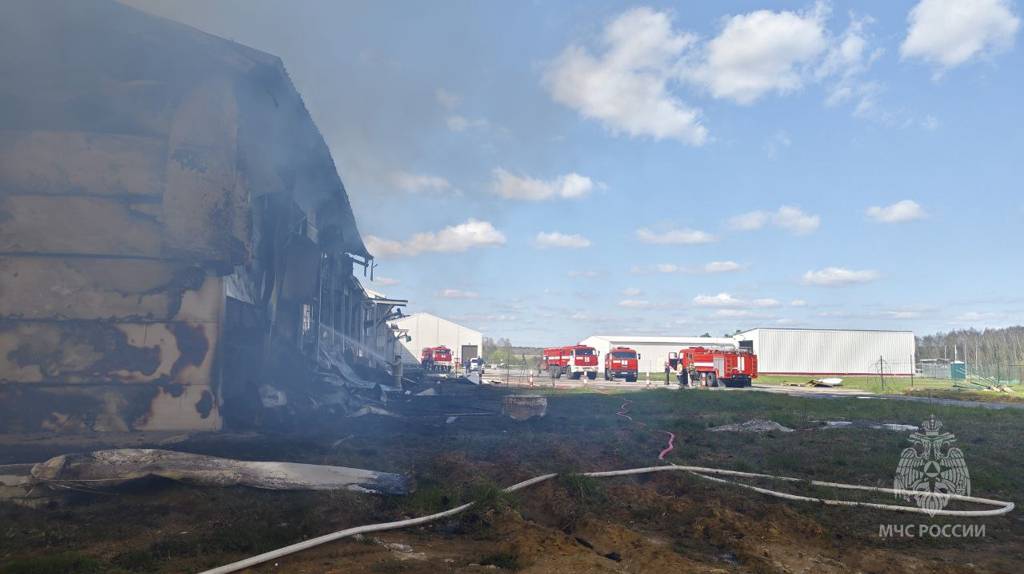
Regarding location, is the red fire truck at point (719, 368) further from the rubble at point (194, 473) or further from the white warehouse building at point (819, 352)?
the rubble at point (194, 473)

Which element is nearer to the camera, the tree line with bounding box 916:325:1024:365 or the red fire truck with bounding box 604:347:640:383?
the red fire truck with bounding box 604:347:640:383

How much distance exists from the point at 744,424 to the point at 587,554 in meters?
8.54

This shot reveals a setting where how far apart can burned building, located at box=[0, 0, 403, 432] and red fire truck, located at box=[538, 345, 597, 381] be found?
30.9m

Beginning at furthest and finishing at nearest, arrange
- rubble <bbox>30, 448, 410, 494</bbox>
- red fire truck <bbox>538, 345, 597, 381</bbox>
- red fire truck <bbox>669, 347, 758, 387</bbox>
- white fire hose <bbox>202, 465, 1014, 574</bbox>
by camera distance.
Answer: red fire truck <bbox>538, 345, 597, 381</bbox>, red fire truck <bbox>669, 347, 758, 387</bbox>, rubble <bbox>30, 448, 410, 494</bbox>, white fire hose <bbox>202, 465, 1014, 574</bbox>

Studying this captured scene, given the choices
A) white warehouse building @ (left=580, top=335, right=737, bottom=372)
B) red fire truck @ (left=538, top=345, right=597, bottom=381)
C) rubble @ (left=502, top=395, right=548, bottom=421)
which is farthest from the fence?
rubble @ (left=502, top=395, right=548, bottom=421)

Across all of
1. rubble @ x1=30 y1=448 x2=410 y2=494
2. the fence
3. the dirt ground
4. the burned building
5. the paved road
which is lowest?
the paved road

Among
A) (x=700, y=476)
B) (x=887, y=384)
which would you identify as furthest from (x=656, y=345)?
(x=700, y=476)

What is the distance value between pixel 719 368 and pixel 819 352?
25.0m

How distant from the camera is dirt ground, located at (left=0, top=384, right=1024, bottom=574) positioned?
396 centimetres

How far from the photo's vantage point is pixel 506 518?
4828mm

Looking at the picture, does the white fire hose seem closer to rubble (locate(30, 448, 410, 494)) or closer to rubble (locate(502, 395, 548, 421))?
rubble (locate(30, 448, 410, 494))

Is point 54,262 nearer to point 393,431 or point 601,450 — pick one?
point 393,431

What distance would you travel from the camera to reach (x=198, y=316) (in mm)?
8531

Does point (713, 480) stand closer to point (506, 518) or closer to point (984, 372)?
point (506, 518)
